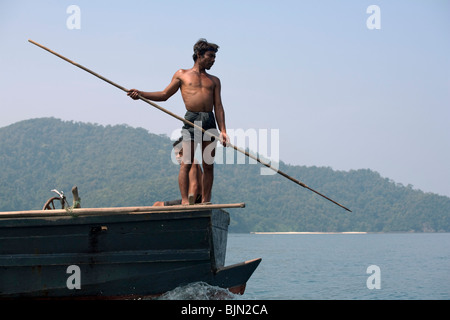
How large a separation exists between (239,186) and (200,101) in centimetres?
16621

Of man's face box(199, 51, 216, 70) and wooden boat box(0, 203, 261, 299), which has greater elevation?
man's face box(199, 51, 216, 70)

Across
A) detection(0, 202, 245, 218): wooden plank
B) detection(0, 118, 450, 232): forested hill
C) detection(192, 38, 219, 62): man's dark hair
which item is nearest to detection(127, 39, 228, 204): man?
detection(192, 38, 219, 62): man's dark hair

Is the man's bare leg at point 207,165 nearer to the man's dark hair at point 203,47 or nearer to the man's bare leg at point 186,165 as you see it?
the man's bare leg at point 186,165

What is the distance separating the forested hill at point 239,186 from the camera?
156500mm

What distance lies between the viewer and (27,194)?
154 m

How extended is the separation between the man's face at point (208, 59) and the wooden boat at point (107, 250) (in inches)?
85.9

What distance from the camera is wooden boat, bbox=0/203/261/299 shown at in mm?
8164

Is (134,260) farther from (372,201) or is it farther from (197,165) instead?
(372,201)

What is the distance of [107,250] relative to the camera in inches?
324

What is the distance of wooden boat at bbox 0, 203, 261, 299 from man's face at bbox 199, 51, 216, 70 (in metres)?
2.18

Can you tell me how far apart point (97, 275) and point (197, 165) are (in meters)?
2.05

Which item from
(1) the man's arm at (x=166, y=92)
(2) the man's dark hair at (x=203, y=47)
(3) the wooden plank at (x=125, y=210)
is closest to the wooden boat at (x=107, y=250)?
(3) the wooden plank at (x=125, y=210)

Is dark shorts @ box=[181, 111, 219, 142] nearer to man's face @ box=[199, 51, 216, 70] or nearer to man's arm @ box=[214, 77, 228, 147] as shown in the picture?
man's arm @ box=[214, 77, 228, 147]
